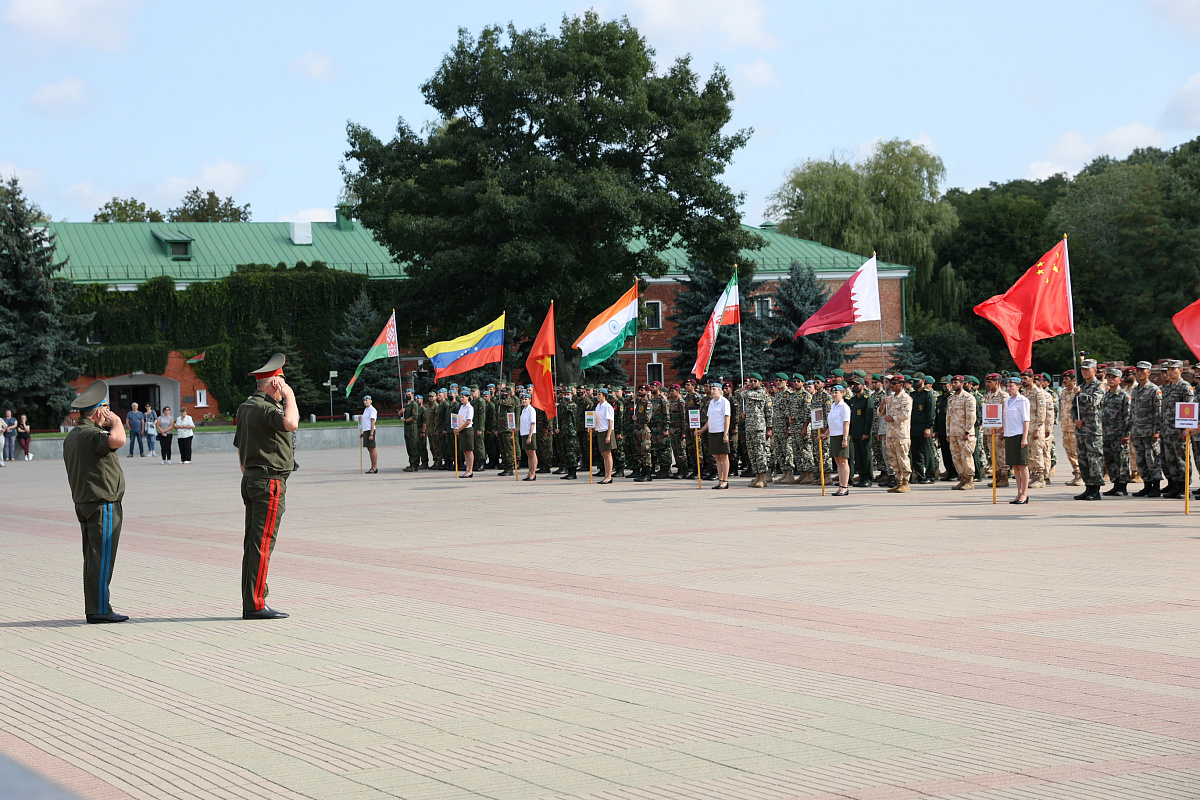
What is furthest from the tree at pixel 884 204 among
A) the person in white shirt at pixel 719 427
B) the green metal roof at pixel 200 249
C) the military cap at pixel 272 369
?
the military cap at pixel 272 369

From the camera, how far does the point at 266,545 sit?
30.0 ft

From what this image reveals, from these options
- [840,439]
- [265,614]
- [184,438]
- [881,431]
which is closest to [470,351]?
[881,431]

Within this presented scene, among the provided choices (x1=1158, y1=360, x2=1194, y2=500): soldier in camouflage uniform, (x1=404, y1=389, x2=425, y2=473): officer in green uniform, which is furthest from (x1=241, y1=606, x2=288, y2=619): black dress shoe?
(x1=404, y1=389, x2=425, y2=473): officer in green uniform

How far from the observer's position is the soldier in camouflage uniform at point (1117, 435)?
59.8 ft

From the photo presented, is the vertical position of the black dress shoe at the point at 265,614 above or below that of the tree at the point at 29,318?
below

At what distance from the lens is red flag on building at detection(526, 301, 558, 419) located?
975 inches

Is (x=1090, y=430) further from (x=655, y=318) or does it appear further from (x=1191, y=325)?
(x=655, y=318)

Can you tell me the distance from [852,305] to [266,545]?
1455 cm

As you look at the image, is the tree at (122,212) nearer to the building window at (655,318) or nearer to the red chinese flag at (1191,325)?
the building window at (655,318)

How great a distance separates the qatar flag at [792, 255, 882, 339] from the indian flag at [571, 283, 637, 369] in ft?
14.4

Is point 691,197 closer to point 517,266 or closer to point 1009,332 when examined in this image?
point 517,266

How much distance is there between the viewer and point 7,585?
1107cm

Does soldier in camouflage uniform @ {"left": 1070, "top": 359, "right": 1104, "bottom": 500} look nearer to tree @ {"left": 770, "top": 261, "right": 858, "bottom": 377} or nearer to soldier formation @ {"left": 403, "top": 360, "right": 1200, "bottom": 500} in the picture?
soldier formation @ {"left": 403, "top": 360, "right": 1200, "bottom": 500}

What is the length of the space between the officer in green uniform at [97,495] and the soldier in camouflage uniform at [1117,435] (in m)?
14.4
